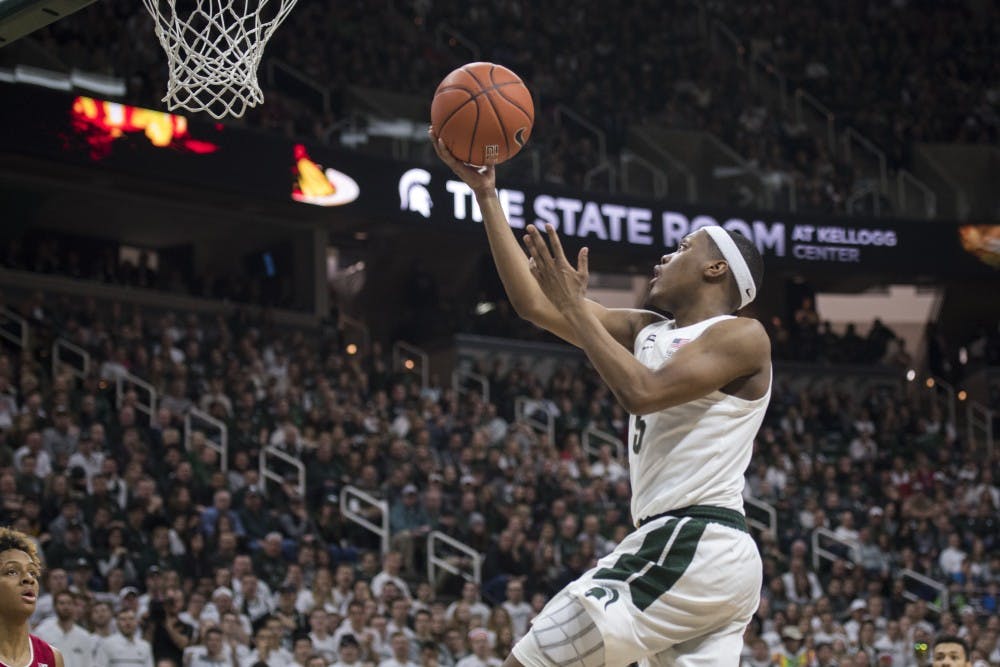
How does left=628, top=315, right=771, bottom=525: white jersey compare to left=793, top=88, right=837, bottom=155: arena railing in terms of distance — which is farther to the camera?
left=793, top=88, right=837, bottom=155: arena railing

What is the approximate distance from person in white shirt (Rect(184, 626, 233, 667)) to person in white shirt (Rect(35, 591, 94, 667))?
687 millimetres

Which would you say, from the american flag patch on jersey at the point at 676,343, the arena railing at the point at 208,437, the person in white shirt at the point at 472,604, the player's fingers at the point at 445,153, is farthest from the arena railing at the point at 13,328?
the american flag patch on jersey at the point at 676,343

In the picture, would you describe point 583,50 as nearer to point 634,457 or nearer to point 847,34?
point 847,34

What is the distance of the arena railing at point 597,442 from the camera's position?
17.6 m

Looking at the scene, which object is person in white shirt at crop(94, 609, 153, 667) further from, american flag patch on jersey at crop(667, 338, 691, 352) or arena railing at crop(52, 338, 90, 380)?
american flag patch on jersey at crop(667, 338, 691, 352)

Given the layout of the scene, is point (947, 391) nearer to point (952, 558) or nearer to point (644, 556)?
point (952, 558)

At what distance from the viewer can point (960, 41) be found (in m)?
26.3

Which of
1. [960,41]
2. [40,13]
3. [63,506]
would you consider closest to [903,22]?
[960,41]

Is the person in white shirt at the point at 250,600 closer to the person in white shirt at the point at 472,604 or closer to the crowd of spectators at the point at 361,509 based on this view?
the crowd of spectators at the point at 361,509

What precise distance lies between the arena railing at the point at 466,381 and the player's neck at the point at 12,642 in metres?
13.3

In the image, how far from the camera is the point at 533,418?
1823 cm

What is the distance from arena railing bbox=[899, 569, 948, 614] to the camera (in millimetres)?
15641

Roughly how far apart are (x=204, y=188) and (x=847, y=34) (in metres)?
13.7

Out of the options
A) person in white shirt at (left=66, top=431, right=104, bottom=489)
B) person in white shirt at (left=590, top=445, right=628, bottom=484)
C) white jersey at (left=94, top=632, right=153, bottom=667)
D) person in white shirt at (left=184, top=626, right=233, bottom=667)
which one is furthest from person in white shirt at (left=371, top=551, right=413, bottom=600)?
person in white shirt at (left=590, top=445, right=628, bottom=484)
